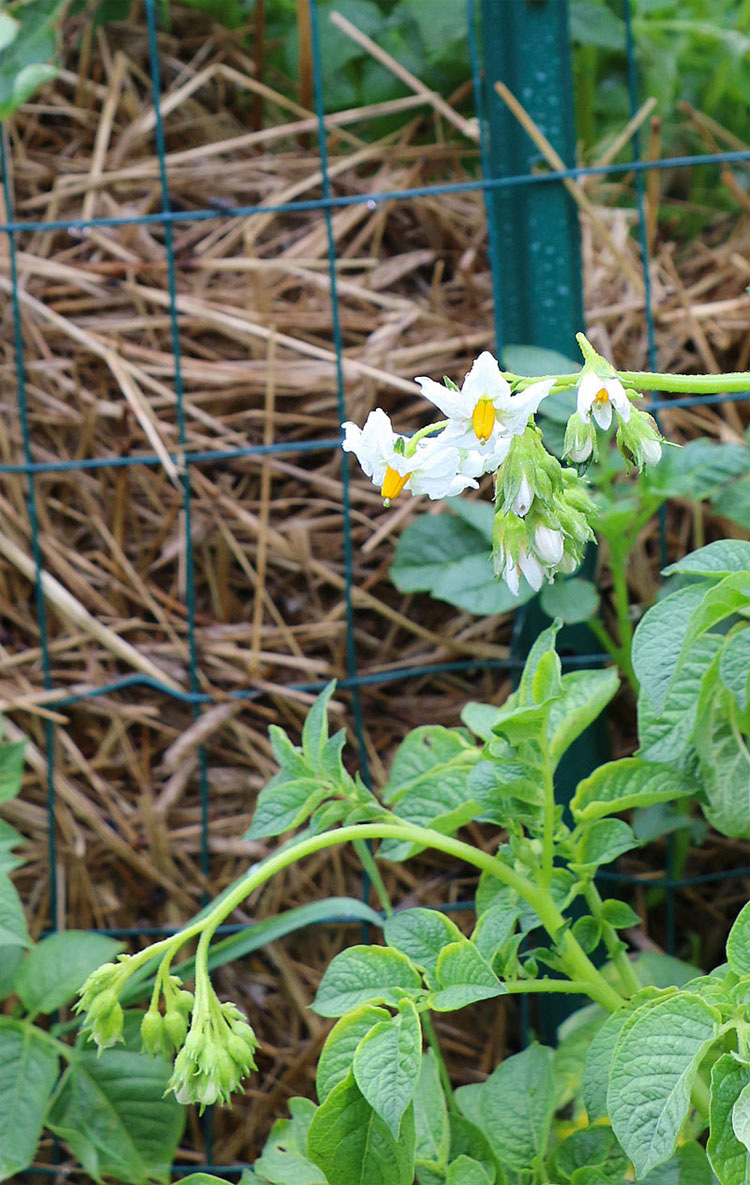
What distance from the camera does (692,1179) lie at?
31.4 inches

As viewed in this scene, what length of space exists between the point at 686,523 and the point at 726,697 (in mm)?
426

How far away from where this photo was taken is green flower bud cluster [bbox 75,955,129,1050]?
77 cm

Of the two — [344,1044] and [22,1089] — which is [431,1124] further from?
[22,1089]

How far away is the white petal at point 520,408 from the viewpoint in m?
0.67

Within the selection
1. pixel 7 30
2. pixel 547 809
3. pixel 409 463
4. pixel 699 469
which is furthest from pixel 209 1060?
pixel 7 30

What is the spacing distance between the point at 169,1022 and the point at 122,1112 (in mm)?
345

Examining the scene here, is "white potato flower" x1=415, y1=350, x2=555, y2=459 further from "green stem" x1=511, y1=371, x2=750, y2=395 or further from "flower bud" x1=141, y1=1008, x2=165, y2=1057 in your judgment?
"flower bud" x1=141, y1=1008, x2=165, y2=1057

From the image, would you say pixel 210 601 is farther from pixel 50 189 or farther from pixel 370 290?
pixel 50 189

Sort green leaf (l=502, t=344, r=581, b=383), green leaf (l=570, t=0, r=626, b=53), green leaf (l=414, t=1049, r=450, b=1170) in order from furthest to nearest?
green leaf (l=570, t=0, r=626, b=53) → green leaf (l=502, t=344, r=581, b=383) → green leaf (l=414, t=1049, r=450, b=1170)

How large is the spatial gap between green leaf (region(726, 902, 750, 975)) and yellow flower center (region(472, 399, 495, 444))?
0.33 m

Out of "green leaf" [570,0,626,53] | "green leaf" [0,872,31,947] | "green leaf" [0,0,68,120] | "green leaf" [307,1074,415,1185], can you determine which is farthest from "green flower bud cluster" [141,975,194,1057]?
"green leaf" [570,0,626,53]

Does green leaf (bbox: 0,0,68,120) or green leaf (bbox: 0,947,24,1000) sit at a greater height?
green leaf (bbox: 0,0,68,120)

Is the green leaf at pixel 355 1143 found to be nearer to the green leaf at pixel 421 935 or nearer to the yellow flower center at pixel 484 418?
the green leaf at pixel 421 935

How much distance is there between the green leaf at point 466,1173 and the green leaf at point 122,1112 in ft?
1.15
